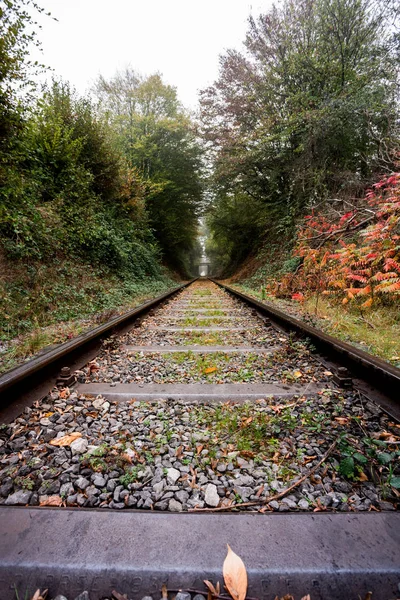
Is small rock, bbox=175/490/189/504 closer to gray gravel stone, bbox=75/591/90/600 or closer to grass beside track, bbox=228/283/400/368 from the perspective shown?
gray gravel stone, bbox=75/591/90/600

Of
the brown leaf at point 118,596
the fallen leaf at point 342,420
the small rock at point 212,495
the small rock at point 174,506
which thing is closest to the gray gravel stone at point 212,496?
the small rock at point 212,495

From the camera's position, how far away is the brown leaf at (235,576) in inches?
29.6

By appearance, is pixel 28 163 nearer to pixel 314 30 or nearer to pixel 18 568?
pixel 18 568

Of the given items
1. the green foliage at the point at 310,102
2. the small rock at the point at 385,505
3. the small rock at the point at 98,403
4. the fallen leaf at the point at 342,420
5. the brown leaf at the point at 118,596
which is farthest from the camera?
the green foliage at the point at 310,102

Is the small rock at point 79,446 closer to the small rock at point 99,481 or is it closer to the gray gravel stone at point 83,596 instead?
the small rock at point 99,481

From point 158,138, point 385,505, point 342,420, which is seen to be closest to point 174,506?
point 385,505

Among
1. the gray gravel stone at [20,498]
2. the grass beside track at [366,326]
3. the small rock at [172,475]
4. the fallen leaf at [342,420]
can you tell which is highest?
the grass beside track at [366,326]

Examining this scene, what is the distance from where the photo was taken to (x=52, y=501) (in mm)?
1073

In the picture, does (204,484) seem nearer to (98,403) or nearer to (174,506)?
(174,506)

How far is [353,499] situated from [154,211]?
52.7 ft

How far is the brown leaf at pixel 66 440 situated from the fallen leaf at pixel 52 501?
0.33 metres

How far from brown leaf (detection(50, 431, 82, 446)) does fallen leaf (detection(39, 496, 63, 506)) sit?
0.33m

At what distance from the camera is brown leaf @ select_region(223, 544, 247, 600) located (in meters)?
0.75

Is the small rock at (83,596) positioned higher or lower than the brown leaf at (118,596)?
lower
